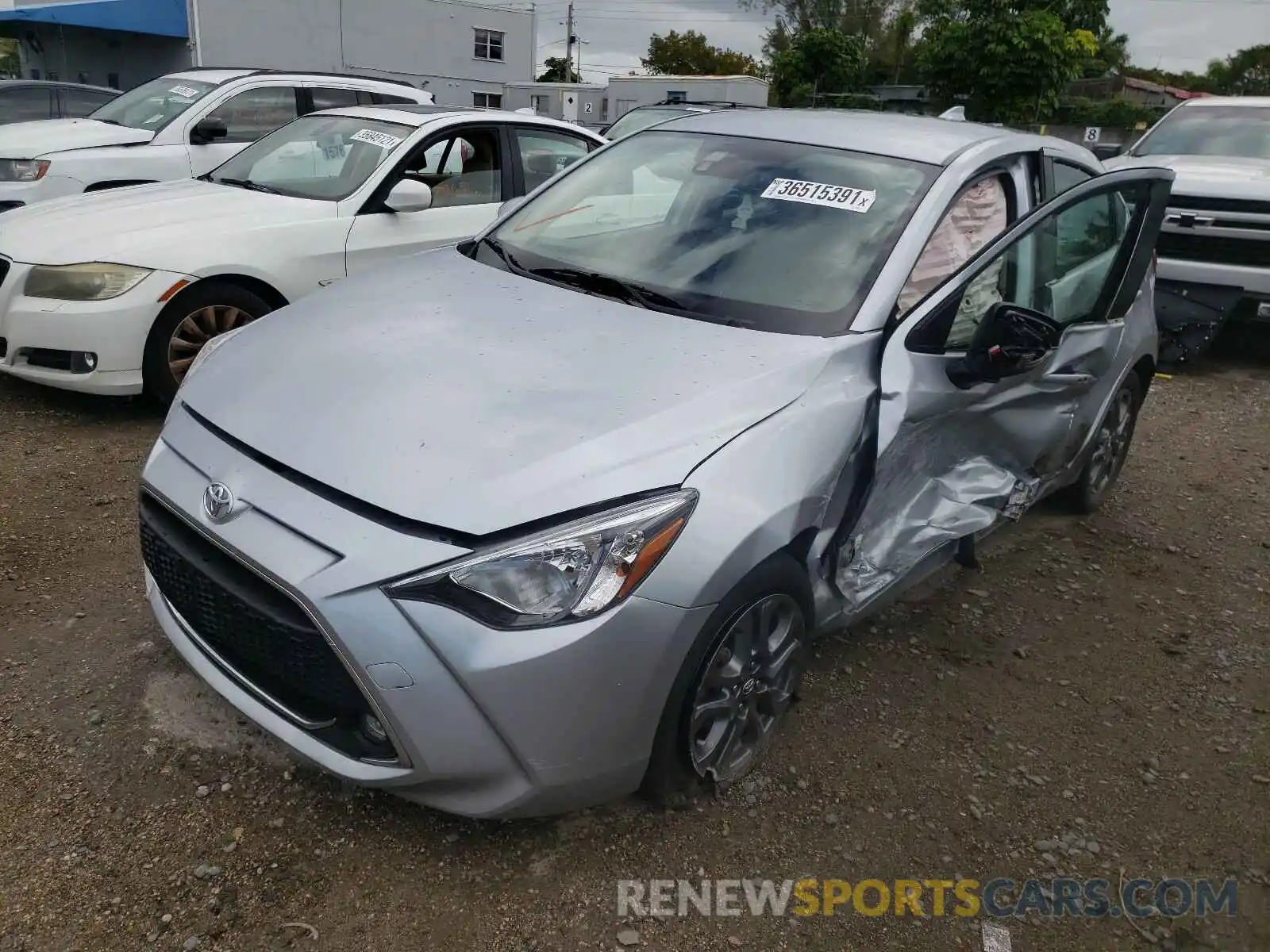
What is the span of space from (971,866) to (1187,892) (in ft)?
1.84

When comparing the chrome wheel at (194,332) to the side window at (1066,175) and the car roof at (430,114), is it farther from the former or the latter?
the side window at (1066,175)

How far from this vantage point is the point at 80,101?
11.0 m

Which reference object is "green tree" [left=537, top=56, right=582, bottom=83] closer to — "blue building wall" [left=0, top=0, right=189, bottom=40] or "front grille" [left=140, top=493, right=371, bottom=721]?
"blue building wall" [left=0, top=0, right=189, bottom=40]

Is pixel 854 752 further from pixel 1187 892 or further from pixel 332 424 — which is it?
pixel 332 424

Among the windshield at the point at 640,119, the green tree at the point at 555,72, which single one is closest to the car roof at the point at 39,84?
the windshield at the point at 640,119

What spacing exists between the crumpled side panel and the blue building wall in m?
31.0

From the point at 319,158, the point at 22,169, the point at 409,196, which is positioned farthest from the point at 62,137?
the point at 409,196

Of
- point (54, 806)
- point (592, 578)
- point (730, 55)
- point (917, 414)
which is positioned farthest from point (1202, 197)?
point (730, 55)

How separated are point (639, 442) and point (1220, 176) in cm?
735

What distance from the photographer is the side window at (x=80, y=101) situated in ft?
35.5

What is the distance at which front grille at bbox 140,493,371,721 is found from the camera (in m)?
2.13

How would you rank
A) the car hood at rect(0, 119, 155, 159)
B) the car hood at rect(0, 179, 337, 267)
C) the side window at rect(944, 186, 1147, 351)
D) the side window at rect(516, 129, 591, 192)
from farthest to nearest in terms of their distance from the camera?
the car hood at rect(0, 119, 155, 159) < the side window at rect(516, 129, 591, 192) < the car hood at rect(0, 179, 337, 267) < the side window at rect(944, 186, 1147, 351)

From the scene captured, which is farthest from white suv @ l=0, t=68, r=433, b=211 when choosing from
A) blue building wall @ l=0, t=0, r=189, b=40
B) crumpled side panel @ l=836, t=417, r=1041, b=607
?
blue building wall @ l=0, t=0, r=189, b=40

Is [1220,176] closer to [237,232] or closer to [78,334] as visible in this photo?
[237,232]
